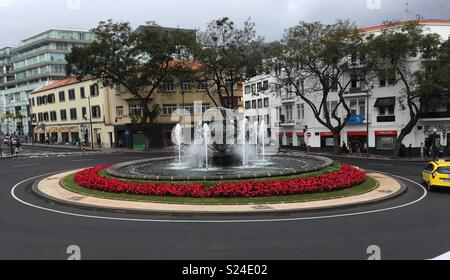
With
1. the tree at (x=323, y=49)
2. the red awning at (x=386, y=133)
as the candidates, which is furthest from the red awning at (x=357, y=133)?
the tree at (x=323, y=49)

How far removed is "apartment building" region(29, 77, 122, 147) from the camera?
68.2 m

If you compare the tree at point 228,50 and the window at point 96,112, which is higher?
the tree at point 228,50

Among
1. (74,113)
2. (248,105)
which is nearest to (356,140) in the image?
(248,105)

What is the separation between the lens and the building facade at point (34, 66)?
107m

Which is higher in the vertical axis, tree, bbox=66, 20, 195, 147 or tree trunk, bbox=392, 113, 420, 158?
tree, bbox=66, 20, 195, 147

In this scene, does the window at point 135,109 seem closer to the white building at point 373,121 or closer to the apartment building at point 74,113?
the apartment building at point 74,113

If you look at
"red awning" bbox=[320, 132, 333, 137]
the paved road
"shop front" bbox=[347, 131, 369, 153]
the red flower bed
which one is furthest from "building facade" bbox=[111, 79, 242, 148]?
the paved road

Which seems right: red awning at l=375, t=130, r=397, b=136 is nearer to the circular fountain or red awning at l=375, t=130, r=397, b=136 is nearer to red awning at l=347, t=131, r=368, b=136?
red awning at l=347, t=131, r=368, b=136

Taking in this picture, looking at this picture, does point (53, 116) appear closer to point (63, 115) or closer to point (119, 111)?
point (63, 115)

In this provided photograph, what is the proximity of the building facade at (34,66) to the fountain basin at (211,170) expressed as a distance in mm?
85885

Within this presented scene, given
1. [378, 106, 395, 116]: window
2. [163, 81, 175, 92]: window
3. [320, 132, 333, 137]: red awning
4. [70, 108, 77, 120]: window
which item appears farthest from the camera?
[70, 108, 77, 120]: window

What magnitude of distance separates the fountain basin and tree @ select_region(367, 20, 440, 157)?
1701 centimetres

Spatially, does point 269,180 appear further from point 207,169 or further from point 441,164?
point 441,164

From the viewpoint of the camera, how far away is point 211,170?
2502 cm
